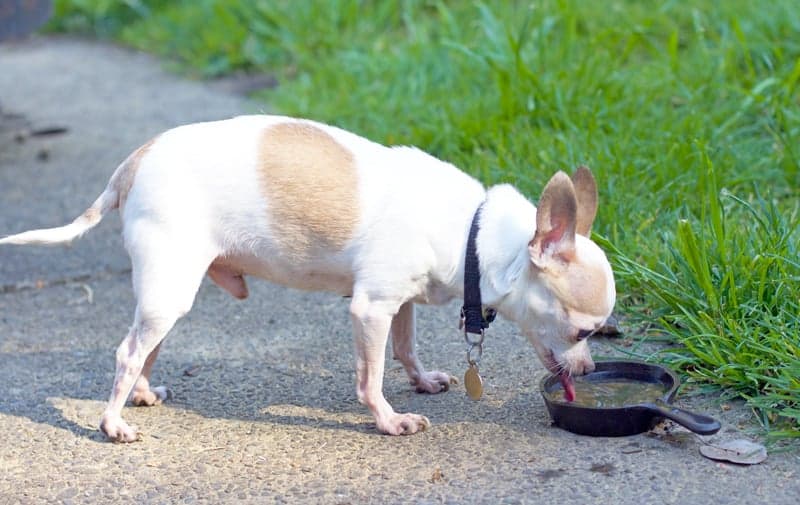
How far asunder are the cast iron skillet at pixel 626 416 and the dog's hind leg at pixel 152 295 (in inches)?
42.9

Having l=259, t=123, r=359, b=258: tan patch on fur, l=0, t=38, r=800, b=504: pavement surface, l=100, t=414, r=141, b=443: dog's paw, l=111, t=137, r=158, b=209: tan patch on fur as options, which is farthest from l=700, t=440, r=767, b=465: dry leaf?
l=111, t=137, r=158, b=209: tan patch on fur

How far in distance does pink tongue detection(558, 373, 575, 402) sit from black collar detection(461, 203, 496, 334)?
28cm

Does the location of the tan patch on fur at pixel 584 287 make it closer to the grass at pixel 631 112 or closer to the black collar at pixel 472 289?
the black collar at pixel 472 289

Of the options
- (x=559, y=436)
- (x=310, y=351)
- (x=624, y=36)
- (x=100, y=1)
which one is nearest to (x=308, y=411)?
(x=310, y=351)

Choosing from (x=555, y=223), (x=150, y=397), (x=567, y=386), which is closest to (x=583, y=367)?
(x=567, y=386)

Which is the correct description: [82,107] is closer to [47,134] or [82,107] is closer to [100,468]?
[47,134]

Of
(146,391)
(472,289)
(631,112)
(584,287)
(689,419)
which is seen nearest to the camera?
(689,419)

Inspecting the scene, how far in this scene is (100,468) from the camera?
3.15m

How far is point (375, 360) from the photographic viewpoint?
3.27 metres

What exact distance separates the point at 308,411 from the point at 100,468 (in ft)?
2.22

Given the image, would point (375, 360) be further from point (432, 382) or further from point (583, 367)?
point (583, 367)

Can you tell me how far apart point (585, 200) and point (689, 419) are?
2.30 feet

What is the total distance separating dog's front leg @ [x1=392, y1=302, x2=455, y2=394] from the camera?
3.59 metres


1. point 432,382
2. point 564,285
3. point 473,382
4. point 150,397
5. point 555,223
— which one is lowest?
point 150,397
